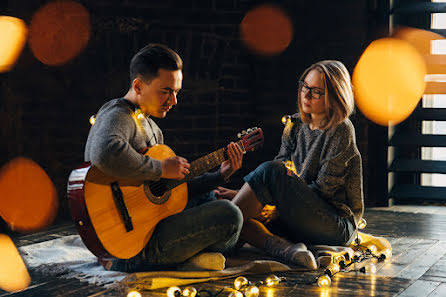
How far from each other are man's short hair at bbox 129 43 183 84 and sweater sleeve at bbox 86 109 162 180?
0.21m

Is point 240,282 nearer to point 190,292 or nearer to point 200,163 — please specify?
point 190,292

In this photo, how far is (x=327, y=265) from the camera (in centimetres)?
302

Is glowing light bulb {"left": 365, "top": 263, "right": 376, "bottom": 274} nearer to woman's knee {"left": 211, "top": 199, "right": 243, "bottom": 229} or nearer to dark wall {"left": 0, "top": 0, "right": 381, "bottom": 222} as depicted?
woman's knee {"left": 211, "top": 199, "right": 243, "bottom": 229}

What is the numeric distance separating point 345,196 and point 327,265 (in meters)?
0.40

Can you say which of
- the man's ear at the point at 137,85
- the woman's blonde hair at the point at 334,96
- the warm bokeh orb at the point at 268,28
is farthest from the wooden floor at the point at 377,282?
the warm bokeh orb at the point at 268,28

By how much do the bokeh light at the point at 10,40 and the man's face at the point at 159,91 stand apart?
1.72m

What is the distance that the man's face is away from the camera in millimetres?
2836

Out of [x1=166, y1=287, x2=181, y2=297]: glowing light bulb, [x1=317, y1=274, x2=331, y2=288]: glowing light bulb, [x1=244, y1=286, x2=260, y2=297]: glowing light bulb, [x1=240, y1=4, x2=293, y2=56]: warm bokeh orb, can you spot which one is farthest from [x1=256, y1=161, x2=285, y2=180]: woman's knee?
[x1=240, y1=4, x2=293, y2=56]: warm bokeh orb

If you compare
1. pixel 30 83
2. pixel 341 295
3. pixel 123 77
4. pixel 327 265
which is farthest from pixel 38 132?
pixel 341 295

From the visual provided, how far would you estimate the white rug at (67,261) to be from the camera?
2857 millimetres

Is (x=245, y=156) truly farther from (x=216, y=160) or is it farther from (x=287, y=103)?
(x=216, y=160)

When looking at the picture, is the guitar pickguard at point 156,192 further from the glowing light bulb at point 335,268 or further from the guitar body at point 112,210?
Result: the glowing light bulb at point 335,268

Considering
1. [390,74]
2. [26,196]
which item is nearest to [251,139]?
[26,196]

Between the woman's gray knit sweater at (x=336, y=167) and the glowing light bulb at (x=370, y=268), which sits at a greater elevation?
the woman's gray knit sweater at (x=336, y=167)
